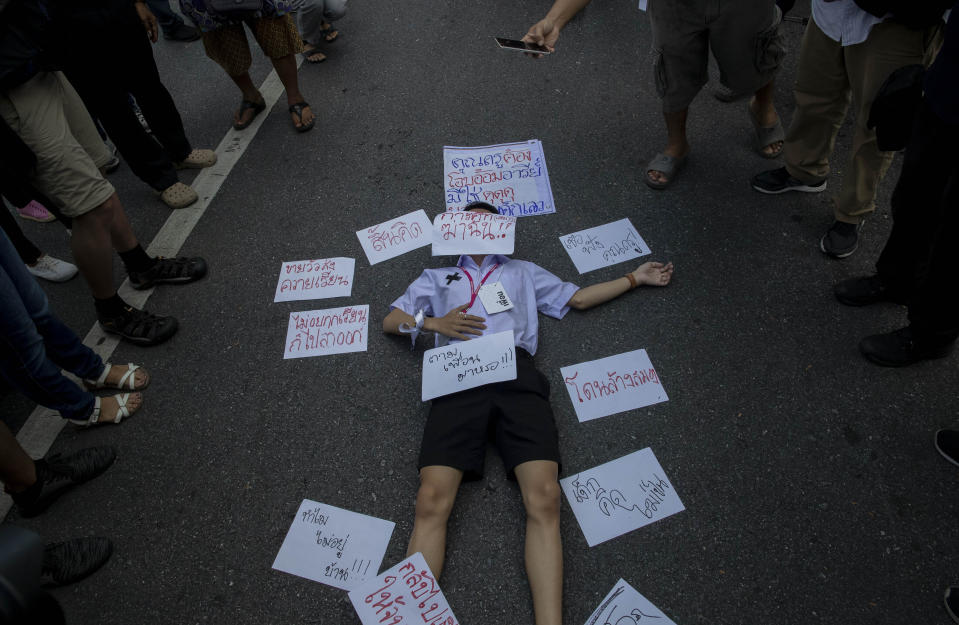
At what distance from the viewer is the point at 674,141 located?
3.03m

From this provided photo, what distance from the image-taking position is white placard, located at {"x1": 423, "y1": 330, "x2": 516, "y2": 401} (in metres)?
2.14

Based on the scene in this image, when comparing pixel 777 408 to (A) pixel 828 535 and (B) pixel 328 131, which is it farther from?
(B) pixel 328 131

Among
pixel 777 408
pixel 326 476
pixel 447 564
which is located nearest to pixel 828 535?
pixel 777 408

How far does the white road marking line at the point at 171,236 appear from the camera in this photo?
2412mm

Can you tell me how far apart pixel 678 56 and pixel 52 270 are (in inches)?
134

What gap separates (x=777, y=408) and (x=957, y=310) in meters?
0.69

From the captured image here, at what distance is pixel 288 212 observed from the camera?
3.20 meters

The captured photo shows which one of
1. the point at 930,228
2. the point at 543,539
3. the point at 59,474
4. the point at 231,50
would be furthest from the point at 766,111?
the point at 59,474

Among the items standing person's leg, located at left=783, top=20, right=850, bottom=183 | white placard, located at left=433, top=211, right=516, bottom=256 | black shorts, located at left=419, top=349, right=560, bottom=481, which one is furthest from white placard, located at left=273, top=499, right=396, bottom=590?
standing person's leg, located at left=783, top=20, right=850, bottom=183

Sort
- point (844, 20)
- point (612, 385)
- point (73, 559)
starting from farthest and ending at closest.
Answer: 1. point (612, 385)
2. point (844, 20)
3. point (73, 559)

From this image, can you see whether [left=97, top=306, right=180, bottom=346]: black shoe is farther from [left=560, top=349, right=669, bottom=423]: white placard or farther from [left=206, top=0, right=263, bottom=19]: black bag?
[left=560, top=349, right=669, bottom=423]: white placard

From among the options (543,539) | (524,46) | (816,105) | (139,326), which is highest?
(524,46)

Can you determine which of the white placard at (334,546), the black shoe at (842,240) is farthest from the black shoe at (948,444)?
the white placard at (334,546)

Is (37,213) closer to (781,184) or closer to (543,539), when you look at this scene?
(543,539)
